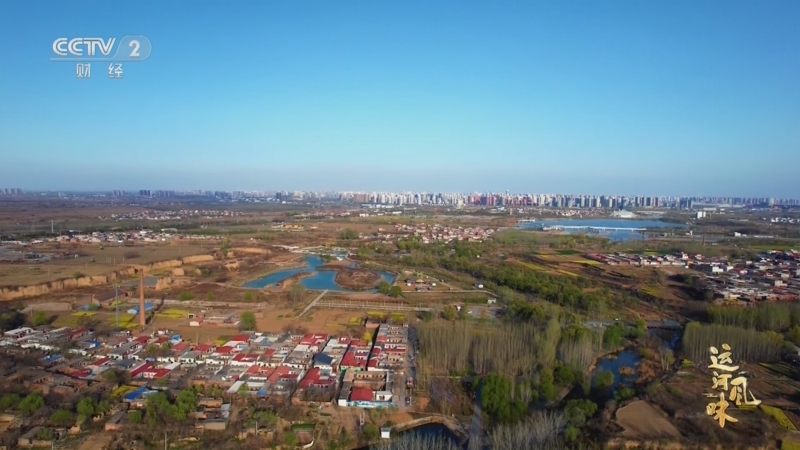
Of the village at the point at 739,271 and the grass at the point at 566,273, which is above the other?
the village at the point at 739,271

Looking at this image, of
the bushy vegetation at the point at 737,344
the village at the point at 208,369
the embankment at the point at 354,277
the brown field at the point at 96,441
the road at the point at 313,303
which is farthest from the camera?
the embankment at the point at 354,277

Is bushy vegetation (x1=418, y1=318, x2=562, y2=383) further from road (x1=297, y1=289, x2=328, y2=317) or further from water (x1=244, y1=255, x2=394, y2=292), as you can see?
water (x1=244, y1=255, x2=394, y2=292)

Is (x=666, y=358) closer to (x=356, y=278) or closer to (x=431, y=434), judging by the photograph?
(x=431, y=434)

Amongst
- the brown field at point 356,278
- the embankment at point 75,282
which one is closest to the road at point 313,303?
the brown field at point 356,278

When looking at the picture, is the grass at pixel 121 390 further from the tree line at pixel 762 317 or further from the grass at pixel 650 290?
the grass at pixel 650 290

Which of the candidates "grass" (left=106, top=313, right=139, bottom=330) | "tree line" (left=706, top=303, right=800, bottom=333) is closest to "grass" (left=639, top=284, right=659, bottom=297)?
"tree line" (left=706, top=303, right=800, bottom=333)

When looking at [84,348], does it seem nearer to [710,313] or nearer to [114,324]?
[114,324]

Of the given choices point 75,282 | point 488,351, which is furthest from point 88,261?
point 488,351
